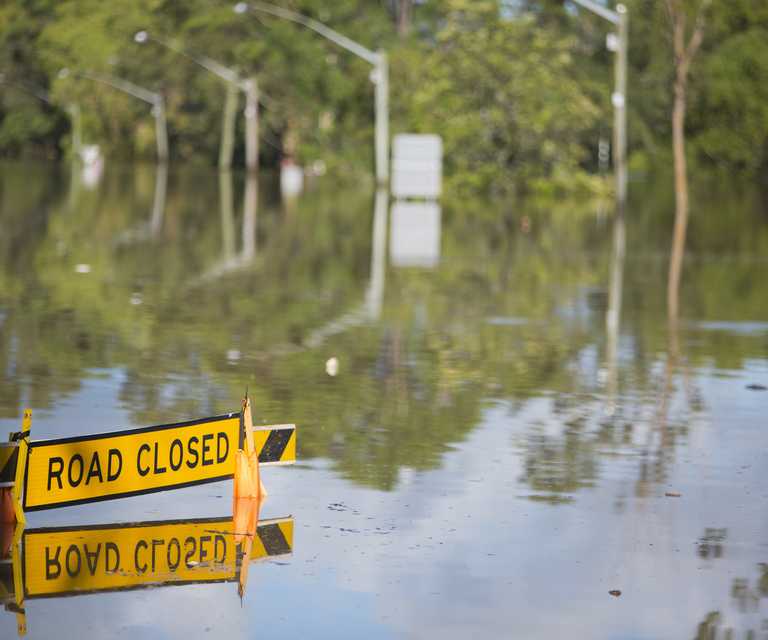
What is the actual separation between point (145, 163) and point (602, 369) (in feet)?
344

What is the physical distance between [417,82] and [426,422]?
6453 cm

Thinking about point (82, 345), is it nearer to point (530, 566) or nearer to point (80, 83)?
point (530, 566)

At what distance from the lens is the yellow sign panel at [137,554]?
8.93 m

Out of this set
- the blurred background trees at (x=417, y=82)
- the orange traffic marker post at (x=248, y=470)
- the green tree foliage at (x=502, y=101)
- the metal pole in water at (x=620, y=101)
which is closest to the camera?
the orange traffic marker post at (x=248, y=470)

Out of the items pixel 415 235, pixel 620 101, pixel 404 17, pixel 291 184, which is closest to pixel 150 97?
pixel 404 17

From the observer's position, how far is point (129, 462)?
9.96 m

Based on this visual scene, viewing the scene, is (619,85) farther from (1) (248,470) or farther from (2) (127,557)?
(2) (127,557)

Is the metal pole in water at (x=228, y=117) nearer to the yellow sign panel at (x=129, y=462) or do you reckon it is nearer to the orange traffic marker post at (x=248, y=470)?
the orange traffic marker post at (x=248, y=470)

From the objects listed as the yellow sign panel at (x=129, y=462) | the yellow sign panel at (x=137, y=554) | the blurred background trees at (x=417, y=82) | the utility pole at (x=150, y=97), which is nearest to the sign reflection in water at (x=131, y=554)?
the yellow sign panel at (x=137, y=554)

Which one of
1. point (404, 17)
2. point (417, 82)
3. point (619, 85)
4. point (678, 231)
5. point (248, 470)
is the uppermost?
point (404, 17)

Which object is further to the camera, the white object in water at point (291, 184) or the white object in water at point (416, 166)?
the white object in water at point (291, 184)

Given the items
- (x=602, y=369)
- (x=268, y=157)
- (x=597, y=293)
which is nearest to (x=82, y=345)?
(x=602, y=369)

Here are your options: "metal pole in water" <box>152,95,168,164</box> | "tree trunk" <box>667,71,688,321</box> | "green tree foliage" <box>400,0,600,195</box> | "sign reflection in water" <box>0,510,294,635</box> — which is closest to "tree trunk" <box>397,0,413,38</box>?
"metal pole in water" <box>152,95,168,164</box>

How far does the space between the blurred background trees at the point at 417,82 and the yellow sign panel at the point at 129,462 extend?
4781 centimetres
